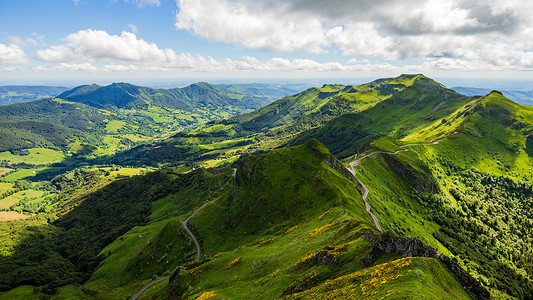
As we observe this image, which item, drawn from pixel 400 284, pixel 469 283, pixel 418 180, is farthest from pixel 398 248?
pixel 418 180

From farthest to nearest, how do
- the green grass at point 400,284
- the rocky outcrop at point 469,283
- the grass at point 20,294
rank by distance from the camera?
the grass at point 20,294 < the rocky outcrop at point 469,283 < the green grass at point 400,284

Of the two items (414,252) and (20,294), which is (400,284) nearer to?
(414,252)

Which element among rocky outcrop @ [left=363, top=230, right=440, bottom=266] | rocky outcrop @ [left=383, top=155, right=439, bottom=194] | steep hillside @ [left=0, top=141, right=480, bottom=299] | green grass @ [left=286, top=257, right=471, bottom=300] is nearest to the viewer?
green grass @ [left=286, top=257, right=471, bottom=300]

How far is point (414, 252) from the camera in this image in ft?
165

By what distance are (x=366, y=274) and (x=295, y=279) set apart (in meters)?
19.9

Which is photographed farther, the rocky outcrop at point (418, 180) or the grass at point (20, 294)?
the rocky outcrop at point (418, 180)

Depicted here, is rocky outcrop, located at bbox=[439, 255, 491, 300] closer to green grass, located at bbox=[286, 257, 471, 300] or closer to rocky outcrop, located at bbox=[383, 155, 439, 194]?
green grass, located at bbox=[286, 257, 471, 300]

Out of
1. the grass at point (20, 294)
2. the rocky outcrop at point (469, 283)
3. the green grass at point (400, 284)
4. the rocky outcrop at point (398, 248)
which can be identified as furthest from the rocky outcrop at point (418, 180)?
the grass at point (20, 294)

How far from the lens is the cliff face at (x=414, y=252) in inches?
1791

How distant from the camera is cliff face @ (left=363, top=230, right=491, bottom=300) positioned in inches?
1791

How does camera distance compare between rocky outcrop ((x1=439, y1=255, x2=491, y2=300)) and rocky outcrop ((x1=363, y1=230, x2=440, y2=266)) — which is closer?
rocky outcrop ((x1=439, y1=255, x2=491, y2=300))

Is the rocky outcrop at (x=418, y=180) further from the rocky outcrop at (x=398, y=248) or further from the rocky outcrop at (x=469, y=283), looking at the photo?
the rocky outcrop at (x=469, y=283)

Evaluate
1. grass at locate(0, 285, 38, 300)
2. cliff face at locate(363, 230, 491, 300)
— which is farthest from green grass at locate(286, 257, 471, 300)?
grass at locate(0, 285, 38, 300)

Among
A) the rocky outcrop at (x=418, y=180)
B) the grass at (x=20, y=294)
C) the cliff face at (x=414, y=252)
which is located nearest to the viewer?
the cliff face at (x=414, y=252)
